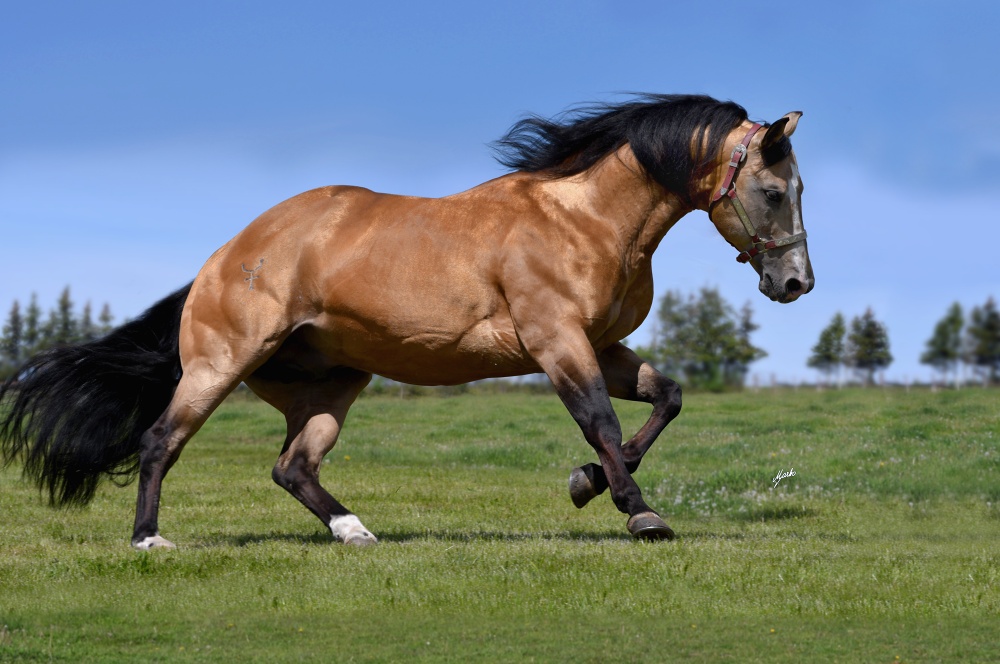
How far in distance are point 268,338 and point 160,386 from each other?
137 centimetres

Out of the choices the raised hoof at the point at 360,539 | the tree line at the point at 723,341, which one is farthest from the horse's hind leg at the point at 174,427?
the tree line at the point at 723,341

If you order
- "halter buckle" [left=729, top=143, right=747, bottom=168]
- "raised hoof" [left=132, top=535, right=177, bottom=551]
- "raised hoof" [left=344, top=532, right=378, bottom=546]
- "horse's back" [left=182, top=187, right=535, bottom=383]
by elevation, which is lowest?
"raised hoof" [left=132, top=535, right=177, bottom=551]

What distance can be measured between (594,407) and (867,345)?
76541 millimetres

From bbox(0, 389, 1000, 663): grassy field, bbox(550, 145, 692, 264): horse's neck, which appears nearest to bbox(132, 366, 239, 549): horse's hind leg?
bbox(0, 389, 1000, 663): grassy field

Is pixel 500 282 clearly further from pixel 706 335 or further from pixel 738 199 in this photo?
pixel 706 335

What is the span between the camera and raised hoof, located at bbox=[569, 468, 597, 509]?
321 inches

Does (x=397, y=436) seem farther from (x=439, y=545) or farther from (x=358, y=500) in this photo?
(x=439, y=545)

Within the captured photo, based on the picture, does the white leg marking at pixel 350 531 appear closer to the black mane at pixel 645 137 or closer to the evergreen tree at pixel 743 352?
the black mane at pixel 645 137

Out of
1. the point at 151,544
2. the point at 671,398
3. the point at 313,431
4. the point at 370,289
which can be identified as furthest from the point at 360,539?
the point at 671,398

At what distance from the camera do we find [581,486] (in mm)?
8164

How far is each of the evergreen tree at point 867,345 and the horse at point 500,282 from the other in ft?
243

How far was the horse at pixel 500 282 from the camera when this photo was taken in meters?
8.05

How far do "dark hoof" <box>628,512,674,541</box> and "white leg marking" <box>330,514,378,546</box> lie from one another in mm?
1876

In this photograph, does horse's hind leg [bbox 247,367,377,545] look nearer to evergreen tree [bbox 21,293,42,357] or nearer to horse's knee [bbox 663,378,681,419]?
horse's knee [bbox 663,378,681,419]
